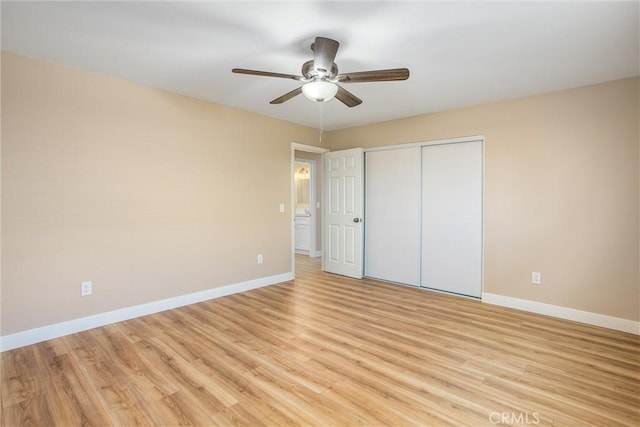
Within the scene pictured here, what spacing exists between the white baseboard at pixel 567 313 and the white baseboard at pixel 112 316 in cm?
299

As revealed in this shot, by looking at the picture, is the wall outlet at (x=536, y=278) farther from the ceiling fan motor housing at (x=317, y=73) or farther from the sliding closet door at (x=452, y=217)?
the ceiling fan motor housing at (x=317, y=73)

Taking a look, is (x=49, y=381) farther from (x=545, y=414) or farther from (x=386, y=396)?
(x=545, y=414)

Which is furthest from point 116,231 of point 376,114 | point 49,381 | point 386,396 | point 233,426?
point 376,114

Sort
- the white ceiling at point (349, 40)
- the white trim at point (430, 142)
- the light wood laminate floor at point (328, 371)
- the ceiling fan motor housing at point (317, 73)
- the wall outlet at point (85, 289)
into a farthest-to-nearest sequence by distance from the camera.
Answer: the white trim at point (430, 142) < the wall outlet at point (85, 289) < the ceiling fan motor housing at point (317, 73) < the white ceiling at point (349, 40) < the light wood laminate floor at point (328, 371)

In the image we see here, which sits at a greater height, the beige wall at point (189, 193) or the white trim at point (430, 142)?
the white trim at point (430, 142)

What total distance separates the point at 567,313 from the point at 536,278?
419mm

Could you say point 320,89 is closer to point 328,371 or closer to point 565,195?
point 328,371

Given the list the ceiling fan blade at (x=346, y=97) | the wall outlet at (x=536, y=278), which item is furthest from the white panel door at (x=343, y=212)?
the wall outlet at (x=536, y=278)

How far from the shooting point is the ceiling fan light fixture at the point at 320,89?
91.6 inches

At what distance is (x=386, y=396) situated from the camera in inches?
76.8

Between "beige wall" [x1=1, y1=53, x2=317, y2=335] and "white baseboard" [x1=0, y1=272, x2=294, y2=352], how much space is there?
0.19ft

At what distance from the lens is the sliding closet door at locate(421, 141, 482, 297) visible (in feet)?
12.8

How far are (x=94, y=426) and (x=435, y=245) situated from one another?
12.6 ft

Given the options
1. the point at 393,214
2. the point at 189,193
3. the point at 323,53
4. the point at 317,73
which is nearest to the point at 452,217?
the point at 393,214
